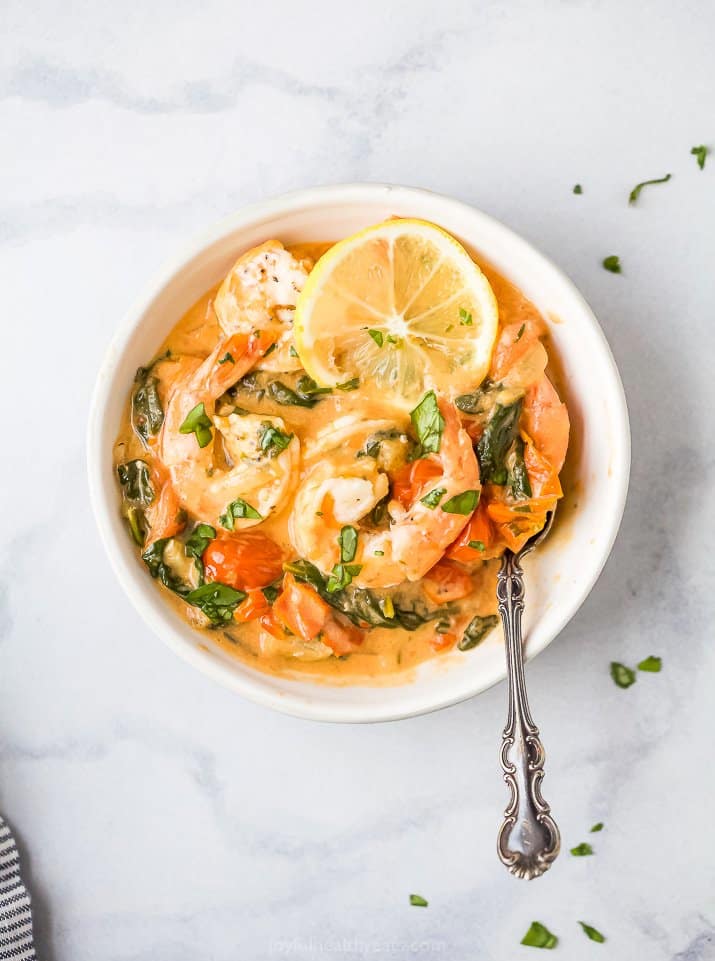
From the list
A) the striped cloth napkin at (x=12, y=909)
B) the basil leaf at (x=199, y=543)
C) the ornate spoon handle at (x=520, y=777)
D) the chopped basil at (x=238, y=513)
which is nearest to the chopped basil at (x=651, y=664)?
the ornate spoon handle at (x=520, y=777)

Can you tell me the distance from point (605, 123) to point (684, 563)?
1655 mm

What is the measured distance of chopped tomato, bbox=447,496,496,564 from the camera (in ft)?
10.0

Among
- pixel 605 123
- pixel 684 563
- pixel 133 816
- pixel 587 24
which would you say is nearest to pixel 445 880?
pixel 133 816

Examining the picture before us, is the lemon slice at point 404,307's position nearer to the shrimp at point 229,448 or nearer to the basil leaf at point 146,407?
the shrimp at point 229,448

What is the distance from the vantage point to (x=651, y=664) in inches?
142

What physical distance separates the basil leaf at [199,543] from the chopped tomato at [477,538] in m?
0.81

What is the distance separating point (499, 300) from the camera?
326 centimetres

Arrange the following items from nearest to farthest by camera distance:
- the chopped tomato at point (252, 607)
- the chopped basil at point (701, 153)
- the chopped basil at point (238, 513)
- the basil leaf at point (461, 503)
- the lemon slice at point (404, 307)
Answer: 1. the basil leaf at point (461, 503)
2. the lemon slice at point (404, 307)
3. the chopped basil at point (238, 513)
4. the chopped tomato at point (252, 607)
5. the chopped basil at point (701, 153)

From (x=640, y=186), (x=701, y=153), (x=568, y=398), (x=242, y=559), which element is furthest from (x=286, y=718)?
(x=701, y=153)

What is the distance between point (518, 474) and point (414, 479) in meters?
0.33

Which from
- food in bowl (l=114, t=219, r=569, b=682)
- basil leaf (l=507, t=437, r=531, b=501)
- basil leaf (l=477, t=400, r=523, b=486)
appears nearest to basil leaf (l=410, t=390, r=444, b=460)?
food in bowl (l=114, t=219, r=569, b=682)

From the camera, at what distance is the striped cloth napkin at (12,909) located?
3736 millimetres

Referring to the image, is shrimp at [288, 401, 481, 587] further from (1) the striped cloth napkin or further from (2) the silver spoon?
(1) the striped cloth napkin

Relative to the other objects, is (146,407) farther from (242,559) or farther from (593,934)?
(593,934)
